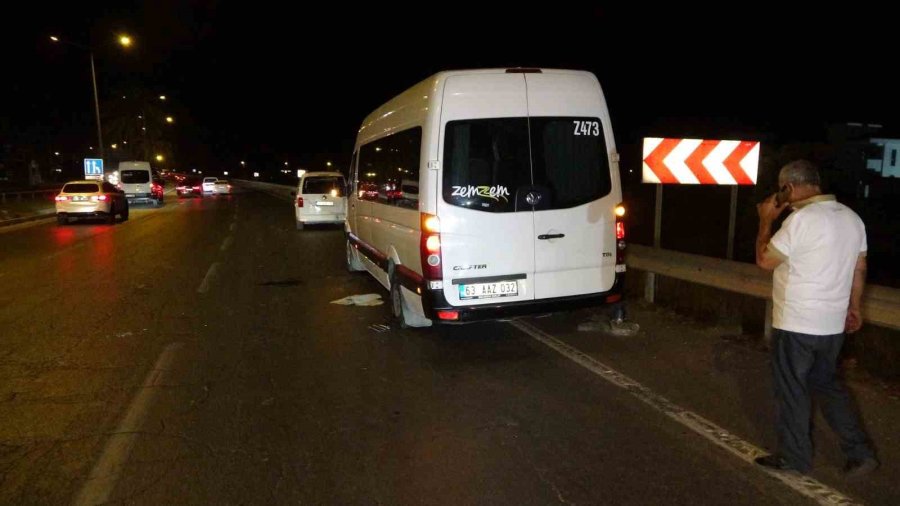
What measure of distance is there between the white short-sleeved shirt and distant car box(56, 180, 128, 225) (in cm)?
2401

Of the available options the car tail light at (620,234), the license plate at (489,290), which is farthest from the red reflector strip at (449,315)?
the car tail light at (620,234)

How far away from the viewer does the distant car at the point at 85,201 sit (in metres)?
23.6

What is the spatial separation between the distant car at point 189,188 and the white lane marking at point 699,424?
49393 mm

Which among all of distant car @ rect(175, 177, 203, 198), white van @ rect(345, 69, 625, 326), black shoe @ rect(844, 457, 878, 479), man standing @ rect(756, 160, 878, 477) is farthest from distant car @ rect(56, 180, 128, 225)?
distant car @ rect(175, 177, 203, 198)

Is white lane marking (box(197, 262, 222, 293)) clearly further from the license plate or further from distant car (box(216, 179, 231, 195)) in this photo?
distant car (box(216, 179, 231, 195))

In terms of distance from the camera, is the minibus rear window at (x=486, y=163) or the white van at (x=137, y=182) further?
the white van at (x=137, y=182)

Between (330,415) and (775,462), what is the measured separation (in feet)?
9.78

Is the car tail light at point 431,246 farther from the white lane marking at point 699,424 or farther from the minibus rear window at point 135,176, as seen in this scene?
the minibus rear window at point 135,176

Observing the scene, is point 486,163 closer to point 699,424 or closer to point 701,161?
point 699,424

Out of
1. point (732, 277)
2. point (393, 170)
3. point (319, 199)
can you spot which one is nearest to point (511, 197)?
point (393, 170)

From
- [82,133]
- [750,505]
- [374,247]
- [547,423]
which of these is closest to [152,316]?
[374,247]

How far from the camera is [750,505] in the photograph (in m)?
3.74

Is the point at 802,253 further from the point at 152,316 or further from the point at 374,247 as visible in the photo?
the point at 152,316

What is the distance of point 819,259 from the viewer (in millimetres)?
3863
